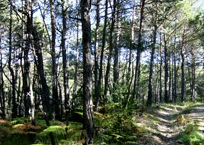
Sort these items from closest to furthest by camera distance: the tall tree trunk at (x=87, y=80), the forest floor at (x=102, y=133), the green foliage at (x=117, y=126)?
the tall tree trunk at (x=87, y=80), the forest floor at (x=102, y=133), the green foliage at (x=117, y=126)

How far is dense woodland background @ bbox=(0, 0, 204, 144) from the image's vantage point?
6047 millimetres

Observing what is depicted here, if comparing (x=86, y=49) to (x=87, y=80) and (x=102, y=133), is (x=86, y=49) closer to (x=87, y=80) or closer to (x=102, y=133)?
(x=87, y=80)

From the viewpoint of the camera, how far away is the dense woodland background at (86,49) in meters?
6.05

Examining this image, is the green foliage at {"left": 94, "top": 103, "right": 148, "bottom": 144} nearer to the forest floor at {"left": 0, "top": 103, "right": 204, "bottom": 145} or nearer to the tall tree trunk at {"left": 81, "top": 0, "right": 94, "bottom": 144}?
the forest floor at {"left": 0, "top": 103, "right": 204, "bottom": 145}

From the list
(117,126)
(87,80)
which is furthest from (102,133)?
(87,80)

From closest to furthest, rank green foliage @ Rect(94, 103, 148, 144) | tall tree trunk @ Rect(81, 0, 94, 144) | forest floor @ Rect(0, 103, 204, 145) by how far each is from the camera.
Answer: tall tree trunk @ Rect(81, 0, 94, 144)
forest floor @ Rect(0, 103, 204, 145)
green foliage @ Rect(94, 103, 148, 144)

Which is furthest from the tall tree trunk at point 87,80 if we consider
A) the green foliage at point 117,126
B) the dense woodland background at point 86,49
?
the green foliage at point 117,126

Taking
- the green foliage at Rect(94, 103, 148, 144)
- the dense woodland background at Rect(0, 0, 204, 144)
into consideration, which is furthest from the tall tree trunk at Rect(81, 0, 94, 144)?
Answer: the green foliage at Rect(94, 103, 148, 144)

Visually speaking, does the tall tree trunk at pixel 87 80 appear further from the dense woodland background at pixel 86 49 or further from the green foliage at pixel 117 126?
the green foliage at pixel 117 126

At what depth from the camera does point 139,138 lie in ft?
27.6

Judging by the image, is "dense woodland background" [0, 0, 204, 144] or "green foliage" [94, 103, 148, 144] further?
"green foliage" [94, 103, 148, 144]

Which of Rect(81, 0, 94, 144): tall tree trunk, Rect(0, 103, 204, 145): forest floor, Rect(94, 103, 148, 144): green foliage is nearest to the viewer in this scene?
Rect(81, 0, 94, 144): tall tree trunk

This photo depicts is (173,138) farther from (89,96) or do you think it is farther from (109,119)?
(89,96)

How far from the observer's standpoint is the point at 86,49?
5723 mm
